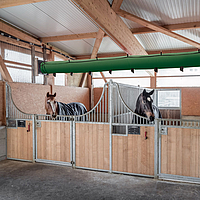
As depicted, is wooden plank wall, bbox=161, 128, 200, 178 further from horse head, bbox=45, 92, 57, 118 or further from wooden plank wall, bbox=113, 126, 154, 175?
horse head, bbox=45, 92, 57, 118

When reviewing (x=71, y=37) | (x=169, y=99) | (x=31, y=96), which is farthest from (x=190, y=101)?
(x=31, y=96)

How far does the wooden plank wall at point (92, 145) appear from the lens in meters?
3.48

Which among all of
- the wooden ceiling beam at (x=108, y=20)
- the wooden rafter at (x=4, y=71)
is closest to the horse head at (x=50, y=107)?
A: the wooden rafter at (x=4, y=71)

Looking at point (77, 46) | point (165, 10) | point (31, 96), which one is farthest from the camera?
point (77, 46)

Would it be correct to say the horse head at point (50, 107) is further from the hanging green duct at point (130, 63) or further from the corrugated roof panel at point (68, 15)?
the corrugated roof panel at point (68, 15)

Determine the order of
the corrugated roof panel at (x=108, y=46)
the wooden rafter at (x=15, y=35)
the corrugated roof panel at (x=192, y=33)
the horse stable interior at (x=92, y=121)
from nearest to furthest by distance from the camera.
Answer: the horse stable interior at (x=92, y=121), the wooden rafter at (x=15, y=35), the corrugated roof panel at (x=192, y=33), the corrugated roof panel at (x=108, y=46)

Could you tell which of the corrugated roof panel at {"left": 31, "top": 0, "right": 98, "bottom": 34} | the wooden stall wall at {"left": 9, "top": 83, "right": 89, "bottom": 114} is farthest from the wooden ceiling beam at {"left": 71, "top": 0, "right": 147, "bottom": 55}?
the wooden stall wall at {"left": 9, "top": 83, "right": 89, "bottom": 114}

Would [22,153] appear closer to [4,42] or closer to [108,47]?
[4,42]

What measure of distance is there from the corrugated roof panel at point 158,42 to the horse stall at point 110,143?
354cm

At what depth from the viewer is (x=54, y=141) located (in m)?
3.83

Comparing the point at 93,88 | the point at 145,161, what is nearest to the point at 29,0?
the point at 145,161

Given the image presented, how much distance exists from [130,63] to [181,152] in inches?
62.9

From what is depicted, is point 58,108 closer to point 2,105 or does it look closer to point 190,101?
point 2,105

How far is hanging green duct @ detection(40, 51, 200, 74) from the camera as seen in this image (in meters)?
2.89
